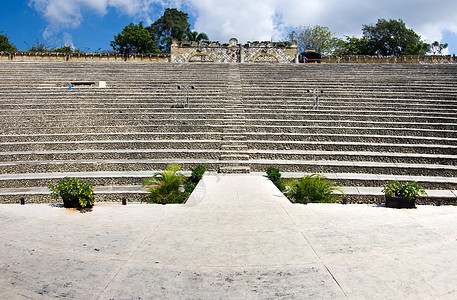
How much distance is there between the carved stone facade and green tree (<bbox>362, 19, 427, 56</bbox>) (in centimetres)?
3028

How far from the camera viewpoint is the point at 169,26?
207ft

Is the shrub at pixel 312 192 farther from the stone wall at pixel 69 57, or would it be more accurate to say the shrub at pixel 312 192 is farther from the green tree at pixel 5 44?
the green tree at pixel 5 44

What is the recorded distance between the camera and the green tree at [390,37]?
4959 cm

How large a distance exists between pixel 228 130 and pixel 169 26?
59.3 meters

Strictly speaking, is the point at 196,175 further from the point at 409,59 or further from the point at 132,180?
the point at 409,59

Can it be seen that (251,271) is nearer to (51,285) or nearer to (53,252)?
(51,285)

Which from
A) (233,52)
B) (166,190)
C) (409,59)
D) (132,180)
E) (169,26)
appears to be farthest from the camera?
(169,26)

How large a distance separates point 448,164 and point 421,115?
2931 mm

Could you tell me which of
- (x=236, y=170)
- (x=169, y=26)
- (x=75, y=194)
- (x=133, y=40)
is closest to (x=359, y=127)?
(x=236, y=170)

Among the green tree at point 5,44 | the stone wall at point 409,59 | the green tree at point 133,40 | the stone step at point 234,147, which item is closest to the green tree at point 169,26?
the green tree at point 133,40

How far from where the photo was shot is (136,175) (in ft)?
27.0

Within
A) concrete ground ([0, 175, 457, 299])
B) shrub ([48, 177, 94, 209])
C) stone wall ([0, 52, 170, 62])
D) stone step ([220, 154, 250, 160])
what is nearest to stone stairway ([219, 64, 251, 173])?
stone step ([220, 154, 250, 160])

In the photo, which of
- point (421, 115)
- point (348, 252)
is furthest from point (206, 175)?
point (421, 115)

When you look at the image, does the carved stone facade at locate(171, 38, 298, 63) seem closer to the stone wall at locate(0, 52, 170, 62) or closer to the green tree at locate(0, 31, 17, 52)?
the stone wall at locate(0, 52, 170, 62)
